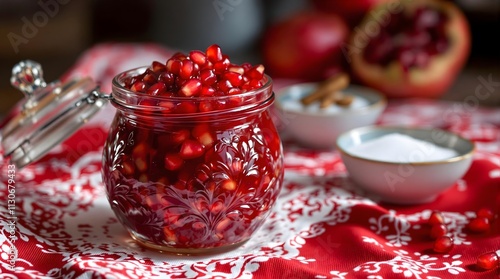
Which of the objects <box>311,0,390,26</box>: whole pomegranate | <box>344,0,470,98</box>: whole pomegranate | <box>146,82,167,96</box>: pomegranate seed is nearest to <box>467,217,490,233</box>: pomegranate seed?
<box>146,82,167,96</box>: pomegranate seed

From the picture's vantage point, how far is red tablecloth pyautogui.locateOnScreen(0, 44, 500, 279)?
970mm

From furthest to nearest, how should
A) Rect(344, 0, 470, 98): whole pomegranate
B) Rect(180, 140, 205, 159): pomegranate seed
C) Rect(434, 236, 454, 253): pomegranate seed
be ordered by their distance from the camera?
Rect(344, 0, 470, 98): whole pomegranate, Rect(434, 236, 454, 253): pomegranate seed, Rect(180, 140, 205, 159): pomegranate seed

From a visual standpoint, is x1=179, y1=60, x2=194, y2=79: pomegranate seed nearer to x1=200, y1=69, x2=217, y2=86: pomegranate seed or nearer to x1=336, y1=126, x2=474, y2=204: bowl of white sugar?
x1=200, y1=69, x2=217, y2=86: pomegranate seed

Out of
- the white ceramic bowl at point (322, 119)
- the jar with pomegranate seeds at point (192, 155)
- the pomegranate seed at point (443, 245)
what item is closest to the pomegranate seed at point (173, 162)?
the jar with pomegranate seeds at point (192, 155)

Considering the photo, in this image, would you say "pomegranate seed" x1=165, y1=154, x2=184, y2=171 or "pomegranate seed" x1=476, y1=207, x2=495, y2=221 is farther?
"pomegranate seed" x1=476, y1=207, x2=495, y2=221

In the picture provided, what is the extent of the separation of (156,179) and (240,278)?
19 centimetres

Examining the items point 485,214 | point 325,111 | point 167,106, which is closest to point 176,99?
point 167,106

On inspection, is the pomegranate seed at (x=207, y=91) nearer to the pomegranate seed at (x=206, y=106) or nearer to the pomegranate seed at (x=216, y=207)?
the pomegranate seed at (x=206, y=106)

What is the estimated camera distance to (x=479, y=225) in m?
1.14

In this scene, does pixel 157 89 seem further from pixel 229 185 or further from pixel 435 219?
pixel 435 219

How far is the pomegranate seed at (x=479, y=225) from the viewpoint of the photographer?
3.73 ft

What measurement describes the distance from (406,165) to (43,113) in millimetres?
682

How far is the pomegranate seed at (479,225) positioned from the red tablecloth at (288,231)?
0.01 m

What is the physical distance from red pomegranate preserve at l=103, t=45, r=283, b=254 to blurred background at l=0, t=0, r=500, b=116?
151 cm
